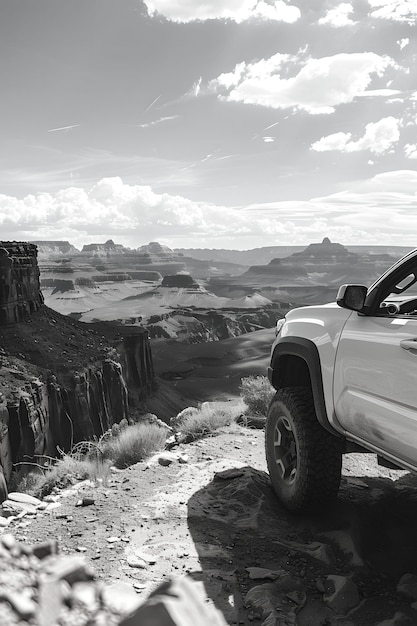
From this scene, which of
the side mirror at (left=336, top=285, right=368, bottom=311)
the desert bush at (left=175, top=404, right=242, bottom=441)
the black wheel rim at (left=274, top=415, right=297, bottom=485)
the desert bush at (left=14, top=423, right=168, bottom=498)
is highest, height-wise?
the side mirror at (left=336, top=285, right=368, bottom=311)

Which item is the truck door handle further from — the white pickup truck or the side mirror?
the side mirror

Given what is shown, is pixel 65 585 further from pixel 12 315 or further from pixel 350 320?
pixel 12 315

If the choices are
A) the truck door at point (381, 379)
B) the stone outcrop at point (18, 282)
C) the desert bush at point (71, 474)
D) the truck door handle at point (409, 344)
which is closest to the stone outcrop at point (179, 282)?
the stone outcrop at point (18, 282)

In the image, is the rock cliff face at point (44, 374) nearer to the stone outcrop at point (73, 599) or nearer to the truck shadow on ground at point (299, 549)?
the truck shadow on ground at point (299, 549)

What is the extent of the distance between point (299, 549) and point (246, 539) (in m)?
0.45

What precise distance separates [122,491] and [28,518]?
969 mm

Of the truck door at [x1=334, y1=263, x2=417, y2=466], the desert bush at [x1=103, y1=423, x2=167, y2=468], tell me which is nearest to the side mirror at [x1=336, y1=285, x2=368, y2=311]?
the truck door at [x1=334, y1=263, x2=417, y2=466]

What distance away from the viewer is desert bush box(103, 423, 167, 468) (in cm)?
646

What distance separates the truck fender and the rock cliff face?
28.1m

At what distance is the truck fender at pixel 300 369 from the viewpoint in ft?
13.6

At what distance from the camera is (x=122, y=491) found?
5254 mm

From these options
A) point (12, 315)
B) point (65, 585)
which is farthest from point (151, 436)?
point (12, 315)

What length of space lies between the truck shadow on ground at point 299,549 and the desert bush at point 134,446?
1437 mm

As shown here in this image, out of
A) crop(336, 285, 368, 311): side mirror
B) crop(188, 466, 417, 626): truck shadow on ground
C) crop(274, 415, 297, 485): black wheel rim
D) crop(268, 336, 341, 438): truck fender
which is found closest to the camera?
crop(188, 466, 417, 626): truck shadow on ground
